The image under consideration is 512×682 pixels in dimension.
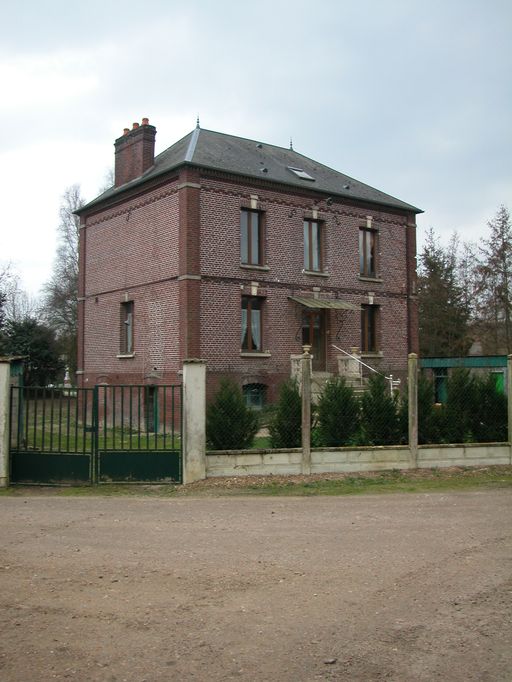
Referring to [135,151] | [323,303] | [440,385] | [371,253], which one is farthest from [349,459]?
[135,151]

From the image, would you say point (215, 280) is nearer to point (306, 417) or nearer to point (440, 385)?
point (440, 385)

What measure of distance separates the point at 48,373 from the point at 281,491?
31356 mm

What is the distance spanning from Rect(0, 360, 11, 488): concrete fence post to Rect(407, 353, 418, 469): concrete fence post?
7.09 metres

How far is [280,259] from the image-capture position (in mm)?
25344

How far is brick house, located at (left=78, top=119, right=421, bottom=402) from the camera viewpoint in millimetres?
23203

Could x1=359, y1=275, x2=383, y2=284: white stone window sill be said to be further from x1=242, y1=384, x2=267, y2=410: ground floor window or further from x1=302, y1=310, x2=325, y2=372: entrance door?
x1=242, y1=384, x2=267, y2=410: ground floor window

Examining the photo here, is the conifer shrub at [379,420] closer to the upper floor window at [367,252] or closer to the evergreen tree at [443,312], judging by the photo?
the upper floor window at [367,252]

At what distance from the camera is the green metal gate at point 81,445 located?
11430 mm

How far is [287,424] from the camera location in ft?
41.1

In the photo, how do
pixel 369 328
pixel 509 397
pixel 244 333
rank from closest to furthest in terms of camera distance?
pixel 509 397
pixel 244 333
pixel 369 328

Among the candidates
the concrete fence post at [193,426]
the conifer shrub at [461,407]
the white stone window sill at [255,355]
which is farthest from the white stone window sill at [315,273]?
the concrete fence post at [193,426]

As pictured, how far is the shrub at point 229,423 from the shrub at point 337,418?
127cm

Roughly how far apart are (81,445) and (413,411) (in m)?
6.01

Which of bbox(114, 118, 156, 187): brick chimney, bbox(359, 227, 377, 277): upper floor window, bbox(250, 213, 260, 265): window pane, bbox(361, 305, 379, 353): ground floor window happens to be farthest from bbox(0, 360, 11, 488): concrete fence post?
bbox(359, 227, 377, 277): upper floor window
